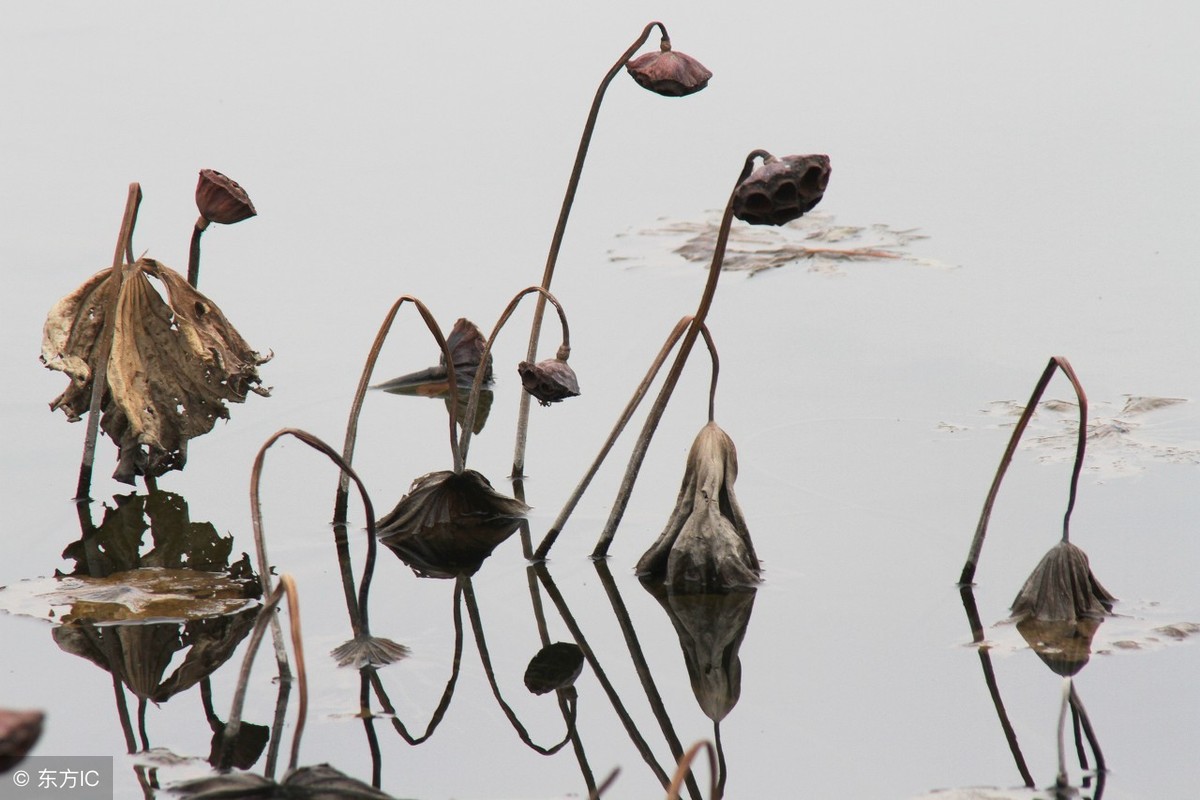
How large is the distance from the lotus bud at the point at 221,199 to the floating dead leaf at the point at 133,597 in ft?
2.25

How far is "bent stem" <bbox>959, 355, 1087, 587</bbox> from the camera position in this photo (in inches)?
95.0

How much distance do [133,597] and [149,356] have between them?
0.59 metres

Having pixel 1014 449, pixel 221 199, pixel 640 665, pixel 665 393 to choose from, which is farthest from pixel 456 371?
pixel 1014 449

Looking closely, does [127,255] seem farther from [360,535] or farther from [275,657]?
[275,657]

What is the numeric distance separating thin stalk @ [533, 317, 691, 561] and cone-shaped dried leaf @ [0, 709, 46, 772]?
4.54 ft

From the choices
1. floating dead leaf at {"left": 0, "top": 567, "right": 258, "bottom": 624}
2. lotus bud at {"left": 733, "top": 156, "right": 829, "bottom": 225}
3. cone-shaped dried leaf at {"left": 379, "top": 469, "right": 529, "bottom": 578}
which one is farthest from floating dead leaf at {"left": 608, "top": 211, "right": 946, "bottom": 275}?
lotus bud at {"left": 733, "top": 156, "right": 829, "bottom": 225}

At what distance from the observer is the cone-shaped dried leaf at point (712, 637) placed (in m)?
2.43

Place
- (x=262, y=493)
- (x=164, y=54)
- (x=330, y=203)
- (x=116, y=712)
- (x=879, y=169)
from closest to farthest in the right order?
(x=116, y=712) < (x=262, y=493) < (x=330, y=203) < (x=879, y=169) < (x=164, y=54)

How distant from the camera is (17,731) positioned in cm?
133

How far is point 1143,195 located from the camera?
5629 millimetres

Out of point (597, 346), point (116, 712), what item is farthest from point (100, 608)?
point (597, 346)

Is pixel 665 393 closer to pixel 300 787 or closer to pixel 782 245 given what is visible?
pixel 300 787

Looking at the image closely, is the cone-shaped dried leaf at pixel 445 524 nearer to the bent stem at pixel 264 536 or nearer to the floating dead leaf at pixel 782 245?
the bent stem at pixel 264 536

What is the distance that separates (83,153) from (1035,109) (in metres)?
4.15
